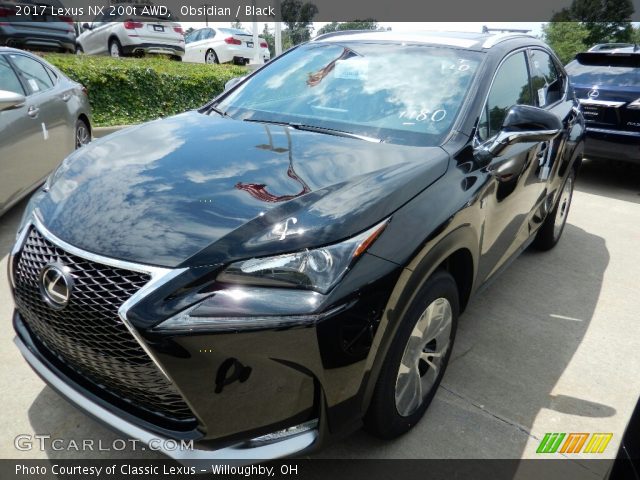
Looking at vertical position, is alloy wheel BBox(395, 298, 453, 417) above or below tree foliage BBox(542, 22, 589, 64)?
above

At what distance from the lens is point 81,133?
5.66 meters

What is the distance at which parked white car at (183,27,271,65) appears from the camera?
15250 mm

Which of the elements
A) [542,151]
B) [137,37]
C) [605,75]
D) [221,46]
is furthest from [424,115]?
[221,46]

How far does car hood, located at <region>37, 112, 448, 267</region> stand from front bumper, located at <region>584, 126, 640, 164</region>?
498cm

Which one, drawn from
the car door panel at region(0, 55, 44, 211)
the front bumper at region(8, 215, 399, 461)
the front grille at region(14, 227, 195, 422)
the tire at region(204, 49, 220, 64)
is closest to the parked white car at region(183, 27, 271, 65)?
the tire at region(204, 49, 220, 64)

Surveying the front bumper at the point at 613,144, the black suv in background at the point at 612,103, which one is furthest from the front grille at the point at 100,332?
the black suv in background at the point at 612,103

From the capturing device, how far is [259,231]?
1752 mm

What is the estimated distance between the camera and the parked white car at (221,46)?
15250mm

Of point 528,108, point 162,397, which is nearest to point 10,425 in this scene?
point 162,397

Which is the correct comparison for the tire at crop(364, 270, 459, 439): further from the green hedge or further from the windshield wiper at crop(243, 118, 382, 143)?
the green hedge

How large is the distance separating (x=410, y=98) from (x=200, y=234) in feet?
4.82

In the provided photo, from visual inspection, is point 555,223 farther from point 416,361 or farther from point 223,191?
point 223,191

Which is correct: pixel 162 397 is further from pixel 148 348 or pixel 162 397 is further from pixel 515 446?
pixel 515 446

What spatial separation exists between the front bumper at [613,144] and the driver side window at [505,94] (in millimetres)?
3399
